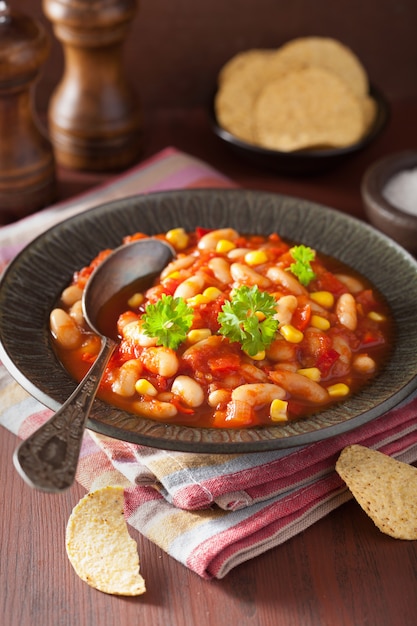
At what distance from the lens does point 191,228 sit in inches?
138

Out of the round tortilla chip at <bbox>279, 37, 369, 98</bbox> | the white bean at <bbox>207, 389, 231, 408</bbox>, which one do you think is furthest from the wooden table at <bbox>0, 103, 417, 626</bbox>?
the round tortilla chip at <bbox>279, 37, 369, 98</bbox>

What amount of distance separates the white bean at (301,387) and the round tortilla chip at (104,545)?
0.58 m

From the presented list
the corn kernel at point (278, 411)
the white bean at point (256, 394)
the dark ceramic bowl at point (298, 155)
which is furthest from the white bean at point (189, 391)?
the dark ceramic bowl at point (298, 155)

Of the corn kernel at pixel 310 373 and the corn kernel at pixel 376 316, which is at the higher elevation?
the corn kernel at pixel 310 373

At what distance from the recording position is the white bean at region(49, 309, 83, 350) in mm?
2867

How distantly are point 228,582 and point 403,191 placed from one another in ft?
6.61

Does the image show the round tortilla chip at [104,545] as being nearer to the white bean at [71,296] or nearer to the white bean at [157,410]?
the white bean at [157,410]

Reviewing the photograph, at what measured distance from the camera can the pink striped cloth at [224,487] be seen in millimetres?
2463

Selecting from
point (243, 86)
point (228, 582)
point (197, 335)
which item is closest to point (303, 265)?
point (197, 335)

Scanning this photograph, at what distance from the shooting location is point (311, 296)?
118 inches

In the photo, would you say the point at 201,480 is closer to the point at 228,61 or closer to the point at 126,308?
the point at 126,308

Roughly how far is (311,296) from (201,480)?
80 centimetres

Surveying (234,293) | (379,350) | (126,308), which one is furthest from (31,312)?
(379,350)

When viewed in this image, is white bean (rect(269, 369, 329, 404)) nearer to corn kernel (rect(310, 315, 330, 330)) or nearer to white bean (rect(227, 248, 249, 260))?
corn kernel (rect(310, 315, 330, 330))
